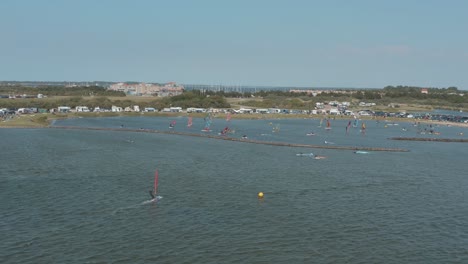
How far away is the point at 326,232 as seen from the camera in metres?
30.7

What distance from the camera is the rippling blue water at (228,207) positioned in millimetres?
27266

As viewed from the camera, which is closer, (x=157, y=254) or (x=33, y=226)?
(x=157, y=254)

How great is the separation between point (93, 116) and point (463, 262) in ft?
354

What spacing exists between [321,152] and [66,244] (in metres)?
45.0

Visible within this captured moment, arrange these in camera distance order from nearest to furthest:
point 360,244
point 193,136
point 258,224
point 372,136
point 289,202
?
point 360,244 → point 258,224 → point 289,202 → point 193,136 → point 372,136

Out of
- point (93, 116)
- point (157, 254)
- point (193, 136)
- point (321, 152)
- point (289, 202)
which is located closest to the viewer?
point (157, 254)

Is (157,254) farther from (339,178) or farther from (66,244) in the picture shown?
(339,178)


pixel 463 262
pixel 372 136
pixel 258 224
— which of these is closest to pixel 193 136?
pixel 372 136

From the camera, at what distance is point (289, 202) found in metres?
37.7

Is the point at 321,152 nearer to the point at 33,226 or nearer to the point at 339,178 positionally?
the point at 339,178

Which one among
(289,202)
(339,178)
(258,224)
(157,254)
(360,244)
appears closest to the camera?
(157,254)

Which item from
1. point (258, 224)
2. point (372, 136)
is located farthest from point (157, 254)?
point (372, 136)

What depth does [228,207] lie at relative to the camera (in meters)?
35.7

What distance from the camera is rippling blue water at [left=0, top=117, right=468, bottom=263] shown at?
27266mm
